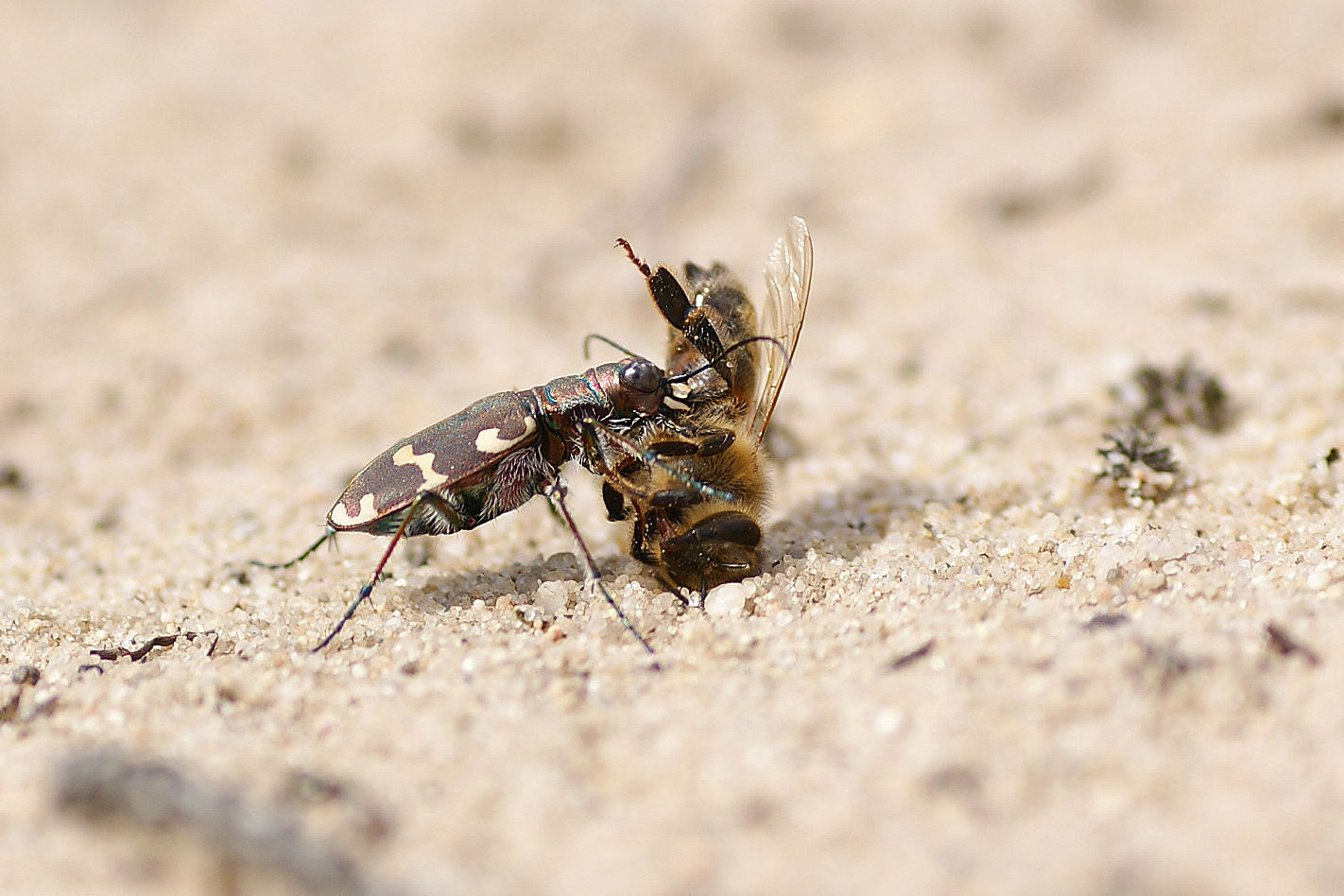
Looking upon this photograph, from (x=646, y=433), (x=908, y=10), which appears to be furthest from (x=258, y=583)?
(x=908, y=10)

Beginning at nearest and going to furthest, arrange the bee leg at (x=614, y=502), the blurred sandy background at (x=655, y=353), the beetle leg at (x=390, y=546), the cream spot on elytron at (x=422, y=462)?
the blurred sandy background at (x=655, y=353) < the beetle leg at (x=390, y=546) < the cream spot on elytron at (x=422, y=462) < the bee leg at (x=614, y=502)

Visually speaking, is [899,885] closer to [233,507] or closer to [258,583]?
[258,583]

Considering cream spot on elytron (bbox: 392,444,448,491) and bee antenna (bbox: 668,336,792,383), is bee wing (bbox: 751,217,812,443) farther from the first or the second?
cream spot on elytron (bbox: 392,444,448,491)

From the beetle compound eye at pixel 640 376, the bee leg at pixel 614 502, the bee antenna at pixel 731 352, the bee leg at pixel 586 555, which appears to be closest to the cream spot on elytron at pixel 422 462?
the bee leg at pixel 586 555

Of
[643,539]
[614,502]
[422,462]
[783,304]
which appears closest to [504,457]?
[422,462]

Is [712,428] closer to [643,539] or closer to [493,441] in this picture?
[643,539]

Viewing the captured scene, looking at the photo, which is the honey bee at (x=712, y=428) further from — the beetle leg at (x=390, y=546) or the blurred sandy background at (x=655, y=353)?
the beetle leg at (x=390, y=546)
